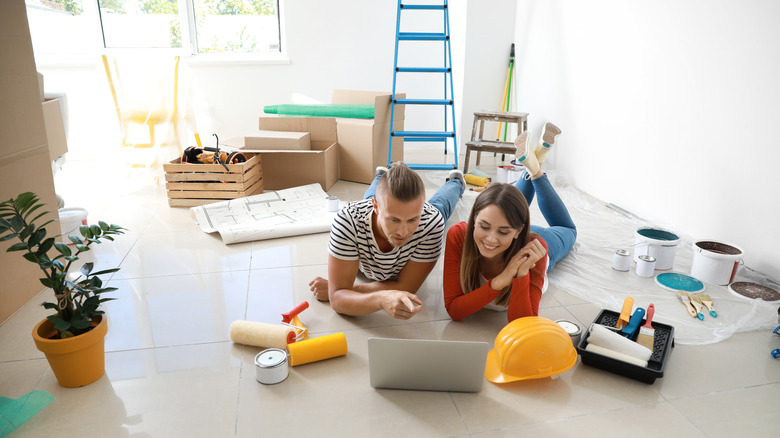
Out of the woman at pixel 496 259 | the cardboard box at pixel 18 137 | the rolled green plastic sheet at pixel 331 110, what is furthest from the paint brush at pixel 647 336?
the rolled green plastic sheet at pixel 331 110

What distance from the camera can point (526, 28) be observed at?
418 cm

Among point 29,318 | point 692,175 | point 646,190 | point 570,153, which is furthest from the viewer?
point 570,153

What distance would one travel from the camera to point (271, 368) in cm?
148

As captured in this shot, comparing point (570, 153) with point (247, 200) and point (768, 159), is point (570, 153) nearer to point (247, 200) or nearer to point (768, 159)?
point (768, 159)

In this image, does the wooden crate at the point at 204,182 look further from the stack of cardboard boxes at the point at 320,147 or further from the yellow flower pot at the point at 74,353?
the yellow flower pot at the point at 74,353

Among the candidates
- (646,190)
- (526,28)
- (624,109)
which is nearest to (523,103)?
(526,28)

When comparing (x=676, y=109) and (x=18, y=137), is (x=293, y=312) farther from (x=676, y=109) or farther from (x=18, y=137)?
(x=676, y=109)

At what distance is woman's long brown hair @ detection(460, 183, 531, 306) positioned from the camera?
1566 mm

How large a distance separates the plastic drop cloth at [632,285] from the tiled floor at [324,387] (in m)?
0.07

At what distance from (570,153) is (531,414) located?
2.66 meters

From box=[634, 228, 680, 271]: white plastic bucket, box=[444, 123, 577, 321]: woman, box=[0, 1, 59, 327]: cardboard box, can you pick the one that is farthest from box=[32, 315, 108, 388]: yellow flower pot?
box=[634, 228, 680, 271]: white plastic bucket

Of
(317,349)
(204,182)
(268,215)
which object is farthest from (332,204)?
A: (317,349)

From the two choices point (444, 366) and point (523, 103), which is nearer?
point (444, 366)

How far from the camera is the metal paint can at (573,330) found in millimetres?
1672
